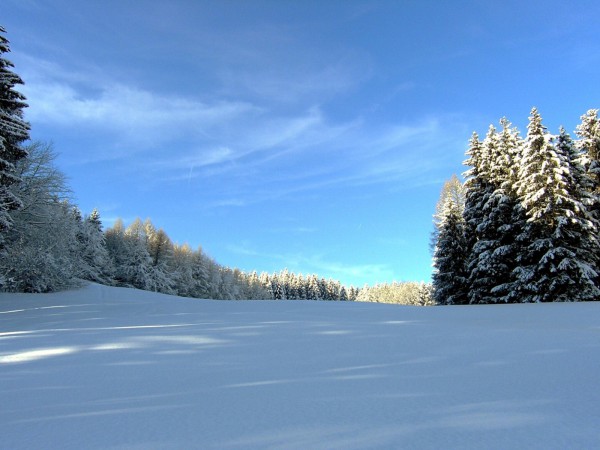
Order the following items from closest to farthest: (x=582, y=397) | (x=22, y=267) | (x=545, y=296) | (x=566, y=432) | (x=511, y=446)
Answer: (x=511, y=446)
(x=566, y=432)
(x=582, y=397)
(x=545, y=296)
(x=22, y=267)

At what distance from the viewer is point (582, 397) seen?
3.81 meters

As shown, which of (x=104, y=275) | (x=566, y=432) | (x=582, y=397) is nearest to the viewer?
(x=566, y=432)

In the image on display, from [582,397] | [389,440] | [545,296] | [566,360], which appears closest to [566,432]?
[582,397]

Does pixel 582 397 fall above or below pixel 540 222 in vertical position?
below

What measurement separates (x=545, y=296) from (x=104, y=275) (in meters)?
47.3

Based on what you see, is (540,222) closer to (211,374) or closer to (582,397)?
(582,397)

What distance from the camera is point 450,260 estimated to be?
1093 inches

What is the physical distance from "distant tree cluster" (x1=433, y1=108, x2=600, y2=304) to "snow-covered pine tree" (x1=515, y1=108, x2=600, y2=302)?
0.05 meters

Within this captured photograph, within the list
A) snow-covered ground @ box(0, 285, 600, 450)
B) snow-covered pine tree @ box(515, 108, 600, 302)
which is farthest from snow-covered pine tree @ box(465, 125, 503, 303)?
snow-covered ground @ box(0, 285, 600, 450)

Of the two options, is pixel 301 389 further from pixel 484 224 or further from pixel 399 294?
pixel 399 294

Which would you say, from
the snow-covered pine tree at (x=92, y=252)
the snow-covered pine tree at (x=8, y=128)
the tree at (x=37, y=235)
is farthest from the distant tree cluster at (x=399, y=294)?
the snow-covered pine tree at (x=8, y=128)

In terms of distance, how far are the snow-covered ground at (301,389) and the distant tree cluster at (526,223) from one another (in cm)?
1470

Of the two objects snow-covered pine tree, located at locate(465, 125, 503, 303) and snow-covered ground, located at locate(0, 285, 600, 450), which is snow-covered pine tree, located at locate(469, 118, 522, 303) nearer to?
snow-covered pine tree, located at locate(465, 125, 503, 303)

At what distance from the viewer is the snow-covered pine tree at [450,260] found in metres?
27.2
